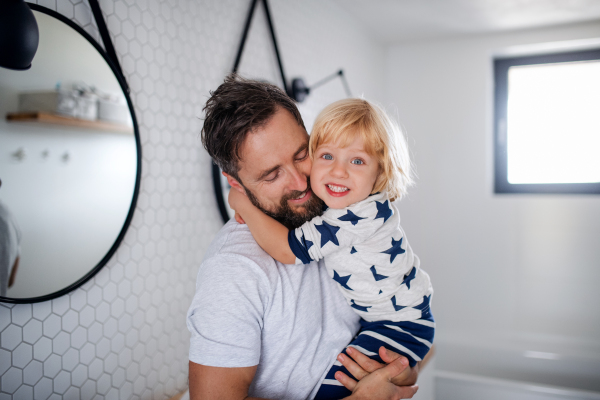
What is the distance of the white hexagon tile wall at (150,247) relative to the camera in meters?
1.01

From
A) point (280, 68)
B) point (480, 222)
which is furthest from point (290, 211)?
point (480, 222)

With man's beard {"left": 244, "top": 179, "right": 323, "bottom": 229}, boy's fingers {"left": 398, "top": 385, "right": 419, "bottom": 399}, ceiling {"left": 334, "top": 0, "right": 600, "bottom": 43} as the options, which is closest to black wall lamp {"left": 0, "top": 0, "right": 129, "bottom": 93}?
man's beard {"left": 244, "top": 179, "right": 323, "bottom": 229}

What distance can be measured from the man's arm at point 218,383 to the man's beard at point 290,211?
0.41m

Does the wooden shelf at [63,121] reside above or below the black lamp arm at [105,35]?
below

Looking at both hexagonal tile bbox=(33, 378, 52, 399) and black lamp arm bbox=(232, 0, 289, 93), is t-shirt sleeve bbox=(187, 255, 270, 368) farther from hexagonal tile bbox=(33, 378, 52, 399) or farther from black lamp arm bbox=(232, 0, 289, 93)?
black lamp arm bbox=(232, 0, 289, 93)

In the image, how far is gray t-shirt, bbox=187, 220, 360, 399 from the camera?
83 centimetres

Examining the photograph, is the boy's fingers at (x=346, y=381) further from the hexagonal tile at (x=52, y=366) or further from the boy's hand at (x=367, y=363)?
the hexagonal tile at (x=52, y=366)

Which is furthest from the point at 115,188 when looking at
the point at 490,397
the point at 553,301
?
the point at 553,301

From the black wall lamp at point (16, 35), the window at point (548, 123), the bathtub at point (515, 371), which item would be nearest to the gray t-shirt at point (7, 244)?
the black wall lamp at point (16, 35)

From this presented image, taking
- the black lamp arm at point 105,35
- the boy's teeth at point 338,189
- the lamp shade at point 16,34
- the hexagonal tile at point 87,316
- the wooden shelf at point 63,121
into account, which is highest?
the black lamp arm at point 105,35

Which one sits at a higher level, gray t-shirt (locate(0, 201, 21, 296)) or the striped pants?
gray t-shirt (locate(0, 201, 21, 296))

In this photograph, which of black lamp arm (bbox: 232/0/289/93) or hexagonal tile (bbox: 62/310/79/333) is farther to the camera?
black lamp arm (bbox: 232/0/289/93)

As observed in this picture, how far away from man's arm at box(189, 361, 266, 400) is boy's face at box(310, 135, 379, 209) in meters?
0.48

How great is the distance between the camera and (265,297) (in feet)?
2.95
